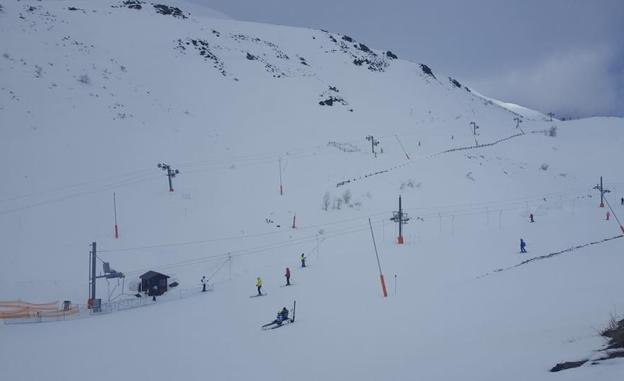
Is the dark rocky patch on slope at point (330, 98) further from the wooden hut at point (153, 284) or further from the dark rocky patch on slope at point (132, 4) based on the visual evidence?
the wooden hut at point (153, 284)

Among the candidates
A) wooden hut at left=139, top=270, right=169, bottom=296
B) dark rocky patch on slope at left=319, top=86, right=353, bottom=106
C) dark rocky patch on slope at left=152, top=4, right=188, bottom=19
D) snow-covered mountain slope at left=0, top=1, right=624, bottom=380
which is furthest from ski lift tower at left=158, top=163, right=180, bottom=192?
dark rocky patch on slope at left=152, top=4, right=188, bottom=19

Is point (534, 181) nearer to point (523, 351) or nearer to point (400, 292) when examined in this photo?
point (400, 292)

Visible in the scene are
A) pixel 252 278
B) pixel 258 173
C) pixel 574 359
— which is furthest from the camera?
pixel 258 173

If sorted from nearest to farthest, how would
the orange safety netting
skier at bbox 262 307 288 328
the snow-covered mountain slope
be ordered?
the snow-covered mountain slope → skier at bbox 262 307 288 328 → the orange safety netting

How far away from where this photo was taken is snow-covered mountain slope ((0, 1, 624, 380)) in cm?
1459

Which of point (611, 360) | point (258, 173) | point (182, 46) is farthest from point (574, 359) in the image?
point (182, 46)

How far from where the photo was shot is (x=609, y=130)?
274 feet

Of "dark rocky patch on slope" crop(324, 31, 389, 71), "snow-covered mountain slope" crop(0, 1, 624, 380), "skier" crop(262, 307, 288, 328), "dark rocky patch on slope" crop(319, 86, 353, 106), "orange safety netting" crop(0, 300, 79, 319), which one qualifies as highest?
"dark rocky patch on slope" crop(324, 31, 389, 71)

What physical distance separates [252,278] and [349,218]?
553 inches

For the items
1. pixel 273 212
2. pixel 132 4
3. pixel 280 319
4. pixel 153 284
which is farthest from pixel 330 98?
pixel 280 319

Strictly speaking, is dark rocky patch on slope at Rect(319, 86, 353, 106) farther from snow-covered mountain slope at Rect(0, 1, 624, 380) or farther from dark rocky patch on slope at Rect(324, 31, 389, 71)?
dark rocky patch on slope at Rect(324, 31, 389, 71)

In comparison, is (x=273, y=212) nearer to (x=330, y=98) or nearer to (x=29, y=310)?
(x=29, y=310)

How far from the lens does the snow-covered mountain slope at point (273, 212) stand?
1459 centimetres

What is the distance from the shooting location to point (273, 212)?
43.5m
